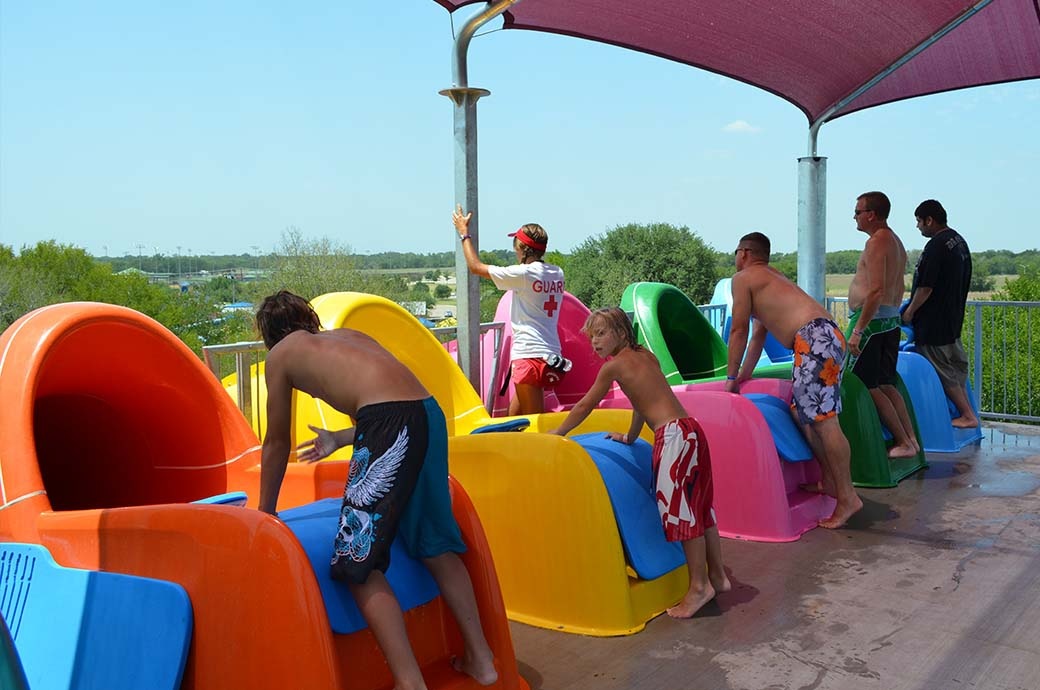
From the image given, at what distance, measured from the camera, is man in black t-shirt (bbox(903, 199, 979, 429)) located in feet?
27.2

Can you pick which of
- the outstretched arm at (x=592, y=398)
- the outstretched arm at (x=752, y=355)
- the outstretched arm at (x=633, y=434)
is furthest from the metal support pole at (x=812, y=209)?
the outstretched arm at (x=592, y=398)

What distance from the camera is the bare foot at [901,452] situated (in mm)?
6992

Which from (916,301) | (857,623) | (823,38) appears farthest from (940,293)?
(857,623)

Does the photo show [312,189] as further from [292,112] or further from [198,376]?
[198,376]

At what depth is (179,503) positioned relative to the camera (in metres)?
3.37

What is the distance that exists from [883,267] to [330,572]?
530cm

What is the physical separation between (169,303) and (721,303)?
90.4ft

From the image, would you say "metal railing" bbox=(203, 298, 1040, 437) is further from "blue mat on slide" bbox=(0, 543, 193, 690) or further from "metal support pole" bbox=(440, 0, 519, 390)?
"blue mat on slide" bbox=(0, 543, 193, 690)

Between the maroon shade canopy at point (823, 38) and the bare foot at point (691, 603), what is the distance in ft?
11.8

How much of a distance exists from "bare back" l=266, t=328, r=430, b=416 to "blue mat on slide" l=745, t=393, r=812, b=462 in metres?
3.17

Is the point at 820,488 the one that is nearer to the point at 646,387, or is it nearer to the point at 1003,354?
the point at 646,387

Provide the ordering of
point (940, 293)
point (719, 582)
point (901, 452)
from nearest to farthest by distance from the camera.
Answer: point (719, 582)
point (901, 452)
point (940, 293)

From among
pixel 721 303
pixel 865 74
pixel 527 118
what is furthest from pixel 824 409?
pixel 527 118

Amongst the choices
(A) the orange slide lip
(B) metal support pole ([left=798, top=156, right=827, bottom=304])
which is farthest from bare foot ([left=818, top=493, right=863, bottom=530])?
(B) metal support pole ([left=798, top=156, right=827, bottom=304])
